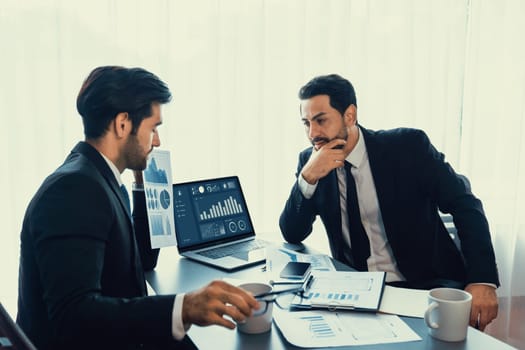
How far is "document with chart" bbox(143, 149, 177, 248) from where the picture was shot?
5.36ft

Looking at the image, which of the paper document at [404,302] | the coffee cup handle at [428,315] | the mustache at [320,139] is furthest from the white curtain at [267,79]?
the coffee cup handle at [428,315]

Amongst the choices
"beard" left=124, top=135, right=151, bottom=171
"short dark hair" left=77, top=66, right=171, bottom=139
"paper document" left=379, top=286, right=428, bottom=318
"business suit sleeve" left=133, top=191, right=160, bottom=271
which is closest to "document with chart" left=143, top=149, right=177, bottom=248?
"business suit sleeve" left=133, top=191, right=160, bottom=271

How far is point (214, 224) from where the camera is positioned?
1806 mm

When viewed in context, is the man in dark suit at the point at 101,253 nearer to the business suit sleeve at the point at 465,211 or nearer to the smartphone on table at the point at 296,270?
the smartphone on table at the point at 296,270

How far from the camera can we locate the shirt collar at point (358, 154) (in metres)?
2.01

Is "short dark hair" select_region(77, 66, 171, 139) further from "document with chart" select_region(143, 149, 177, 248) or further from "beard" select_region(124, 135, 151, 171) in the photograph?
"document with chart" select_region(143, 149, 177, 248)

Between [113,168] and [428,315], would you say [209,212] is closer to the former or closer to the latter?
[113,168]

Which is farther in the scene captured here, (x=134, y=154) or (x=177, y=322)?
(x=134, y=154)

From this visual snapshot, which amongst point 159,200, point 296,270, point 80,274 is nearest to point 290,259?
point 296,270

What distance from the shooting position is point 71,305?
3.13 feet

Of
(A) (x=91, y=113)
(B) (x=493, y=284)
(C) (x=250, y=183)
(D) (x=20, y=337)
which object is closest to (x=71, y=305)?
(D) (x=20, y=337)

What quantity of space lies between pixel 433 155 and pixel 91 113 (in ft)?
4.14

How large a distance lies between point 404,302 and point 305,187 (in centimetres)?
75

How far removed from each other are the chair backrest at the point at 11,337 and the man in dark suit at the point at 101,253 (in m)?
0.10
